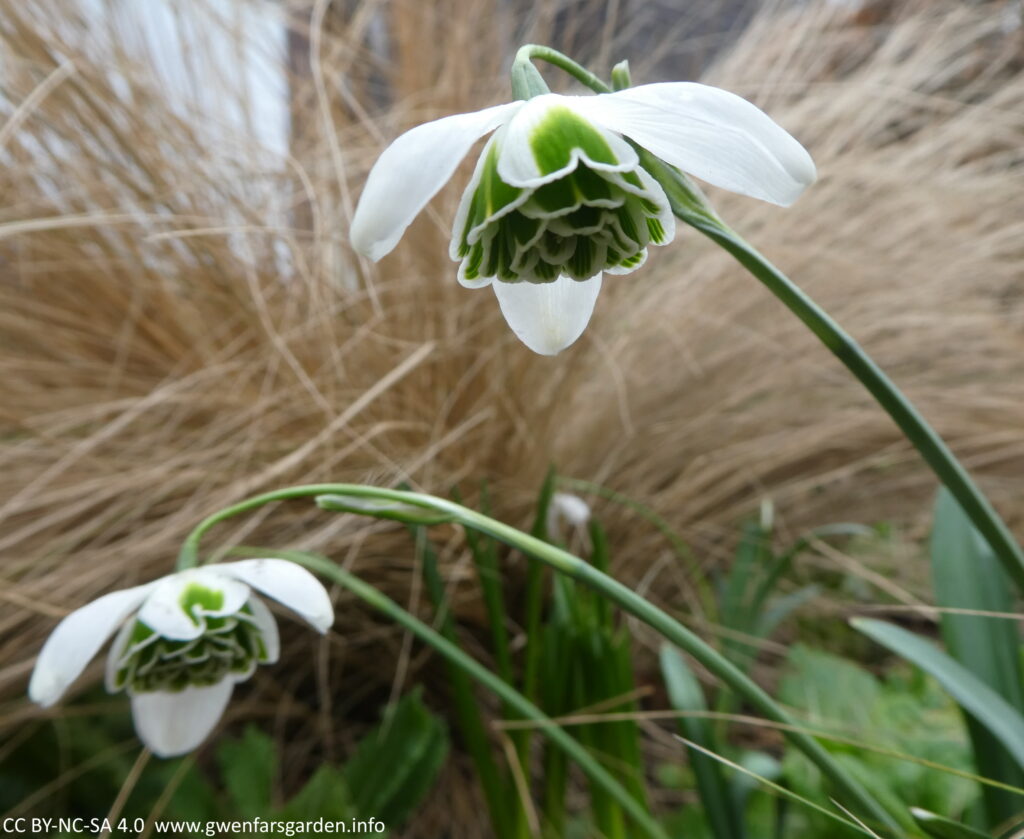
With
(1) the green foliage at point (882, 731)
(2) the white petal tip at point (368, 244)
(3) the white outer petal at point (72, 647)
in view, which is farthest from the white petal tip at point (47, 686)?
(1) the green foliage at point (882, 731)

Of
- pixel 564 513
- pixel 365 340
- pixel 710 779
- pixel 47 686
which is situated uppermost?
pixel 365 340

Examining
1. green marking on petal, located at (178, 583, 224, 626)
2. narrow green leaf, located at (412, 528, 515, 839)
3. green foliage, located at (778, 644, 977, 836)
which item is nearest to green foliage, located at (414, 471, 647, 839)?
narrow green leaf, located at (412, 528, 515, 839)

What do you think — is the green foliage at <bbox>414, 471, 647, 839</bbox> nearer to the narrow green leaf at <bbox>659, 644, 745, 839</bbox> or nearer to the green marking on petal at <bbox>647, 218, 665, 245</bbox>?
the narrow green leaf at <bbox>659, 644, 745, 839</bbox>

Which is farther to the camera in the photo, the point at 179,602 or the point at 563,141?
the point at 179,602

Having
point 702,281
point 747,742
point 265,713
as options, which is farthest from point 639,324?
point 265,713

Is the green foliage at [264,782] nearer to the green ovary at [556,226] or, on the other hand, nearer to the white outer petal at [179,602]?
the white outer petal at [179,602]

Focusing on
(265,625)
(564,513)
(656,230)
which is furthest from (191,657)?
(564,513)

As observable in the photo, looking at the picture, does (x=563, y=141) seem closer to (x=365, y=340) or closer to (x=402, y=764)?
(x=402, y=764)
